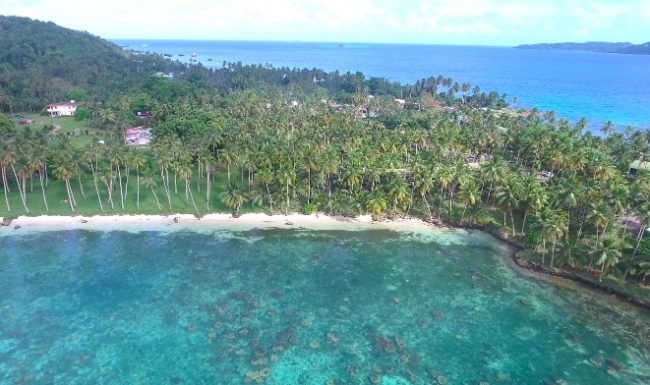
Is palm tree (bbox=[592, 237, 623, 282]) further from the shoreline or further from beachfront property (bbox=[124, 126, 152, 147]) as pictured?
beachfront property (bbox=[124, 126, 152, 147])

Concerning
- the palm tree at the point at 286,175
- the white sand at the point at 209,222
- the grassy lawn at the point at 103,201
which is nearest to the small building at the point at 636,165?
the white sand at the point at 209,222

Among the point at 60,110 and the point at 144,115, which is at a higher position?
the point at 144,115

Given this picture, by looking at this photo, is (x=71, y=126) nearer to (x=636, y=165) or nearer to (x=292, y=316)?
(x=292, y=316)

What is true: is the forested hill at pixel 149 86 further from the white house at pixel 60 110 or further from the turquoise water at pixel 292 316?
the turquoise water at pixel 292 316

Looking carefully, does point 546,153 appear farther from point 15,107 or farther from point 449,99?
point 15,107

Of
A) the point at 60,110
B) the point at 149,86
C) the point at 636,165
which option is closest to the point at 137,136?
the point at 60,110

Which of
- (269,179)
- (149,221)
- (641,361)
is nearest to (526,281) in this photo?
(641,361)
